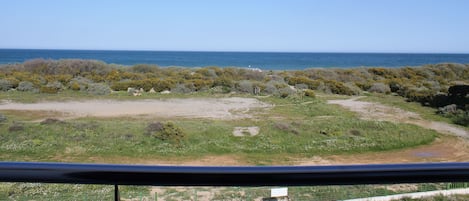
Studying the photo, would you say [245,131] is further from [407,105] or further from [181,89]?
[407,105]

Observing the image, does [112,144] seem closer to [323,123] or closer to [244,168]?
[323,123]

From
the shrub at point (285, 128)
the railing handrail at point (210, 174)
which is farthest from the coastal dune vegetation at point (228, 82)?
the railing handrail at point (210, 174)

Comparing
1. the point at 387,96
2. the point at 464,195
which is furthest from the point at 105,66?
the point at 464,195

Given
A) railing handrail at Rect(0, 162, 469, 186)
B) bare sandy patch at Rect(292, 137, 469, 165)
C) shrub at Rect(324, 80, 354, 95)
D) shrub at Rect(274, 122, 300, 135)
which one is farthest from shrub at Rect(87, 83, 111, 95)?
railing handrail at Rect(0, 162, 469, 186)

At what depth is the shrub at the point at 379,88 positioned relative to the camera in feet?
45.9

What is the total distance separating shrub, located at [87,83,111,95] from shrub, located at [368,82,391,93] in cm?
823

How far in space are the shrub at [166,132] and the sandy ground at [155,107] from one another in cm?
132

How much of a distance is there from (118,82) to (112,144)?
220 inches

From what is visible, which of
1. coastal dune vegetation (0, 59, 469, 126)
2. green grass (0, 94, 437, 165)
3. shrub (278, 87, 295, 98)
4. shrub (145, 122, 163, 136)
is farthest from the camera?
shrub (278, 87, 295, 98)

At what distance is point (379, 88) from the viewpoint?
14.2 meters

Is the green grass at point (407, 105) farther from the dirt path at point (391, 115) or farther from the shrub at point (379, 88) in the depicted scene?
the shrub at point (379, 88)

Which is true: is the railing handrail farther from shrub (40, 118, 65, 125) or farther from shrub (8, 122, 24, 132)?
shrub (40, 118, 65, 125)

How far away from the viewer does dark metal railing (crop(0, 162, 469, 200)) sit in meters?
0.52

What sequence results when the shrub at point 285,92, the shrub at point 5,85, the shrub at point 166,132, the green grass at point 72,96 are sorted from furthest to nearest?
1. the shrub at point 285,92
2. the shrub at point 5,85
3. the green grass at point 72,96
4. the shrub at point 166,132
